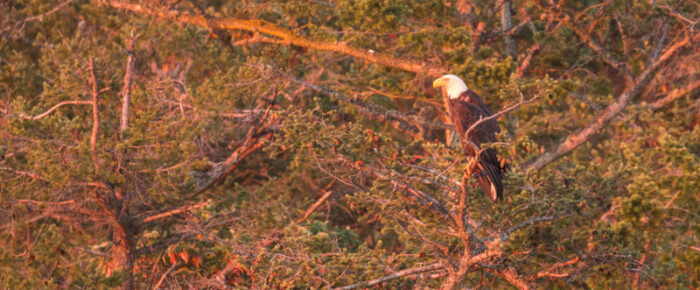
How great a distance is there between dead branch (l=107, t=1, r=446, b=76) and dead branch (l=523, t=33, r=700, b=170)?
6.24ft

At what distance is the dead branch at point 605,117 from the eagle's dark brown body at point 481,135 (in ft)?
8.70

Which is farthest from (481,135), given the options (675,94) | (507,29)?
(675,94)

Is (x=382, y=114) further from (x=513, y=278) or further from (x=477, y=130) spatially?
(x=513, y=278)

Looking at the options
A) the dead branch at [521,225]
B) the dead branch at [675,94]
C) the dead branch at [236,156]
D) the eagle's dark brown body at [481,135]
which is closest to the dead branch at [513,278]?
the dead branch at [521,225]

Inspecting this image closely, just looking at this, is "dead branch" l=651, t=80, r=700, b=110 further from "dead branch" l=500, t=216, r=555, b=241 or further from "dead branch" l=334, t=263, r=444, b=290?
"dead branch" l=334, t=263, r=444, b=290

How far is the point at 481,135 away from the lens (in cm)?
738

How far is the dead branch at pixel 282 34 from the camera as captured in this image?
10469mm

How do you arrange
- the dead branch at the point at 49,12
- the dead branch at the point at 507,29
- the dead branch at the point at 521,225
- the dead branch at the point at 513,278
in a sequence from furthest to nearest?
the dead branch at the point at 49,12
the dead branch at the point at 507,29
the dead branch at the point at 513,278
the dead branch at the point at 521,225

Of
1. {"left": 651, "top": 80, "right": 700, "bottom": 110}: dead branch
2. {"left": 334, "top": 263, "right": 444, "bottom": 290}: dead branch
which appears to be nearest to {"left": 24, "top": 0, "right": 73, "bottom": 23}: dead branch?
{"left": 334, "top": 263, "right": 444, "bottom": 290}: dead branch

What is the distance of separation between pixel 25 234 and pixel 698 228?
26.7 ft

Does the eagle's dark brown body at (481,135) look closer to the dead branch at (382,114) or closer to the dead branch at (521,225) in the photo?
the dead branch at (521,225)

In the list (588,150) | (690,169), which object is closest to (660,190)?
(690,169)

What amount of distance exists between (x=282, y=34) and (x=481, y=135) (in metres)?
4.24

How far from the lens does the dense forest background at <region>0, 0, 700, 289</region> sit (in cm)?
633
